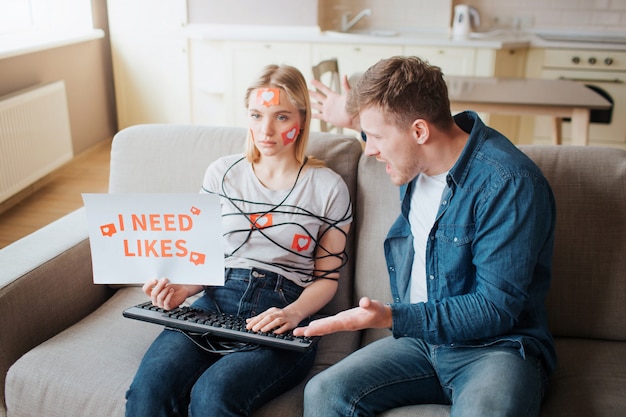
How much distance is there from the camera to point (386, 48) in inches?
181

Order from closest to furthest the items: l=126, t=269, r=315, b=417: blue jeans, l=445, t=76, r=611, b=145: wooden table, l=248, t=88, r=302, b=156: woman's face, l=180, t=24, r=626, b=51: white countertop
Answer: l=126, t=269, r=315, b=417: blue jeans < l=248, t=88, r=302, b=156: woman's face < l=445, t=76, r=611, b=145: wooden table < l=180, t=24, r=626, b=51: white countertop

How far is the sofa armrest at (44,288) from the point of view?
1577 mm

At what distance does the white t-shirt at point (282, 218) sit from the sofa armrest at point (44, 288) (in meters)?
0.45

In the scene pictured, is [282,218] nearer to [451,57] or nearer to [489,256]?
[489,256]

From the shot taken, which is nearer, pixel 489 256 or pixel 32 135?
pixel 489 256

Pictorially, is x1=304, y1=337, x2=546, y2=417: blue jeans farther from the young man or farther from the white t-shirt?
the white t-shirt

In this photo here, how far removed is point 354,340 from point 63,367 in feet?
2.48

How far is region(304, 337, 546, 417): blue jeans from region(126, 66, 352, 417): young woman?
16cm

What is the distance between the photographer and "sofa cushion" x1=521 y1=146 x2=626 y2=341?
5.44 ft

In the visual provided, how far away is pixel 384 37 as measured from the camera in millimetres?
4570

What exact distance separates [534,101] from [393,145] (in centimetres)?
168

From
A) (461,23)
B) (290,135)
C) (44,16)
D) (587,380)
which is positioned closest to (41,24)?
(44,16)

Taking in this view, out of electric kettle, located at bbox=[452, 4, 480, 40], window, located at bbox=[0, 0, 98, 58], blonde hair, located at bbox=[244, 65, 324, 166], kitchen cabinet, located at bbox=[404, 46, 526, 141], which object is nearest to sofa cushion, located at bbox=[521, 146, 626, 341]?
blonde hair, located at bbox=[244, 65, 324, 166]

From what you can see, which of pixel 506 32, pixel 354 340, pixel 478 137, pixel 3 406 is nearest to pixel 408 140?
pixel 478 137
